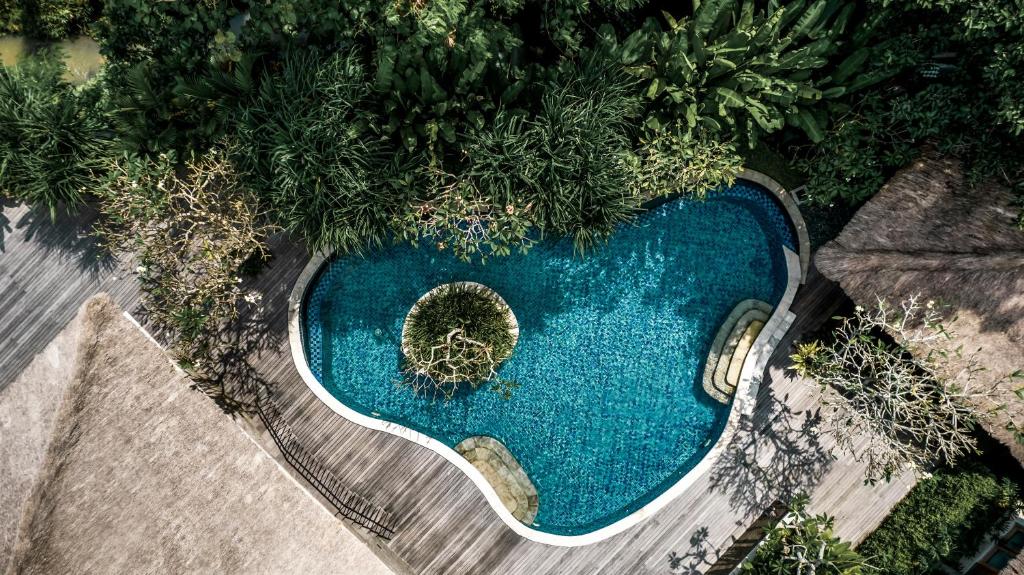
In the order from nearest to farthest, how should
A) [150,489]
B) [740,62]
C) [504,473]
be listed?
[150,489] < [740,62] < [504,473]

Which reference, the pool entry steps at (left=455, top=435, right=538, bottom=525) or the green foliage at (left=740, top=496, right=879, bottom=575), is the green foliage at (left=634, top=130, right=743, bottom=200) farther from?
the green foliage at (left=740, top=496, right=879, bottom=575)

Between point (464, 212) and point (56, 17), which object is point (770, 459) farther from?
point (56, 17)

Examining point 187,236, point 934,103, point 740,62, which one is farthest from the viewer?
point 187,236

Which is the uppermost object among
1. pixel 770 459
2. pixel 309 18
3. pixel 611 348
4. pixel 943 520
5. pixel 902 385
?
pixel 309 18

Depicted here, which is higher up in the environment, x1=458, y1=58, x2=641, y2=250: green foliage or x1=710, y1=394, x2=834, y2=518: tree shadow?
x1=458, y1=58, x2=641, y2=250: green foliage

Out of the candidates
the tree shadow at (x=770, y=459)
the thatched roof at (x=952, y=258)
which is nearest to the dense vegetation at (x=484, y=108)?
the thatched roof at (x=952, y=258)

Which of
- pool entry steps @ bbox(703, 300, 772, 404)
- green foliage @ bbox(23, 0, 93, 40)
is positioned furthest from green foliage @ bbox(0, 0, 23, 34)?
pool entry steps @ bbox(703, 300, 772, 404)

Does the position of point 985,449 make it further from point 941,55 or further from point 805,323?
point 941,55

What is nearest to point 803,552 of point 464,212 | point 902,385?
point 902,385
